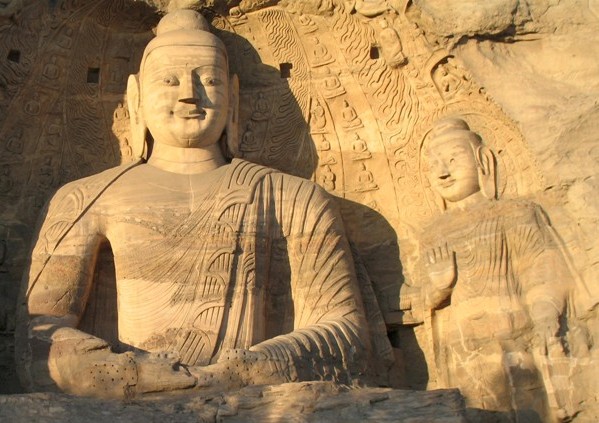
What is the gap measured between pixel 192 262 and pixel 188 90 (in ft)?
4.39

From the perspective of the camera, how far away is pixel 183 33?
29.1ft

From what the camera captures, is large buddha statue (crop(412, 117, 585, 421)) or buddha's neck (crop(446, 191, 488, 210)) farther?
buddha's neck (crop(446, 191, 488, 210))

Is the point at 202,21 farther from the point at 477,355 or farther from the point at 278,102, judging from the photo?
the point at 477,355

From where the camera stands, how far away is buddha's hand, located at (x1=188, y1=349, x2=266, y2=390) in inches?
280

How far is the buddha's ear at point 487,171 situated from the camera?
8469mm

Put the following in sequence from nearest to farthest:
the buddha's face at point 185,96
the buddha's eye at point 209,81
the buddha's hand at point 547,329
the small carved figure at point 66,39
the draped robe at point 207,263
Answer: the buddha's hand at point 547,329 < the draped robe at point 207,263 < the buddha's face at point 185,96 < the buddha's eye at point 209,81 < the small carved figure at point 66,39

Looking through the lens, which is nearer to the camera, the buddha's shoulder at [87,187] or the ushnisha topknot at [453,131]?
the buddha's shoulder at [87,187]

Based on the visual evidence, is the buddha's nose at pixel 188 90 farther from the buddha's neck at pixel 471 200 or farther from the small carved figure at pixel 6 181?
the buddha's neck at pixel 471 200

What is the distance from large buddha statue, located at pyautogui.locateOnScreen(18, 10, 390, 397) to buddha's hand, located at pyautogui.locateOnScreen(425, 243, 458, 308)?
499 millimetres

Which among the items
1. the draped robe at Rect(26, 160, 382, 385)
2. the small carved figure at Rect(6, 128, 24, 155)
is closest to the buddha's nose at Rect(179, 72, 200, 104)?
the draped robe at Rect(26, 160, 382, 385)

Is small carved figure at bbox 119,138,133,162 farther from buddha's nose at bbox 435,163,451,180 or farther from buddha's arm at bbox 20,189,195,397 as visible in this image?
buddha's nose at bbox 435,163,451,180

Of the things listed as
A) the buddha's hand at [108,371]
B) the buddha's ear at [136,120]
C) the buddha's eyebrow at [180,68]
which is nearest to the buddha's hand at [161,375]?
Answer: the buddha's hand at [108,371]

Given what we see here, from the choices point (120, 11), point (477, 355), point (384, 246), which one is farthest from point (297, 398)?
point (120, 11)

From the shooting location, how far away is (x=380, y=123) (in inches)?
360
